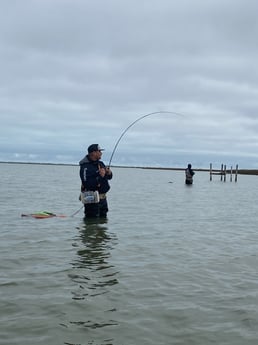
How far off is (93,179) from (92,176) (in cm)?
11

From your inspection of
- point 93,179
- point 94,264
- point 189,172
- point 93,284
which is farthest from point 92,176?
point 189,172

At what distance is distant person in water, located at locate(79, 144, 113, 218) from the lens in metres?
13.2

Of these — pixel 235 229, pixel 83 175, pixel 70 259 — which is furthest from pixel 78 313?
pixel 235 229

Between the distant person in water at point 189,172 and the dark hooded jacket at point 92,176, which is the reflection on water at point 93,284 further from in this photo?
the distant person in water at point 189,172

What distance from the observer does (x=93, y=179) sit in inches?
535

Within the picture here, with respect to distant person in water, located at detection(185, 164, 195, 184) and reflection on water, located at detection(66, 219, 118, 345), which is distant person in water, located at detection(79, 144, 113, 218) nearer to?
reflection on water, located at detection(66, 219, 118, 345)

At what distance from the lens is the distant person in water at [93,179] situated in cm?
1316

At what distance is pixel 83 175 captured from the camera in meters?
13.5

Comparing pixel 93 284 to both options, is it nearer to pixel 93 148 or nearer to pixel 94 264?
pixel 94 264

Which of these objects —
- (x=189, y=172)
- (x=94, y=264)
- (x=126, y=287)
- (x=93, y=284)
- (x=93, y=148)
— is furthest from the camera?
(x=189, y=172)

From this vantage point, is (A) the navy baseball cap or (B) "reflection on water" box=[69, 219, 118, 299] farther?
(A) the navy baseball cap

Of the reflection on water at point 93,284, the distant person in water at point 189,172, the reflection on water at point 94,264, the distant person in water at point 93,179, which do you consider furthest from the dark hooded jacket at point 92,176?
the distant person in water at point 189,172

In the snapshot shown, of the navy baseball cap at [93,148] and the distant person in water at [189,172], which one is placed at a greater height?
the navy baseball cap at [93,148]

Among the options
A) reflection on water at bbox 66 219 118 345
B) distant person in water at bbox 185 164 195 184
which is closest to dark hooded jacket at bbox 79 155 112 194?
reflection on water at bbox 66 219 118 345
